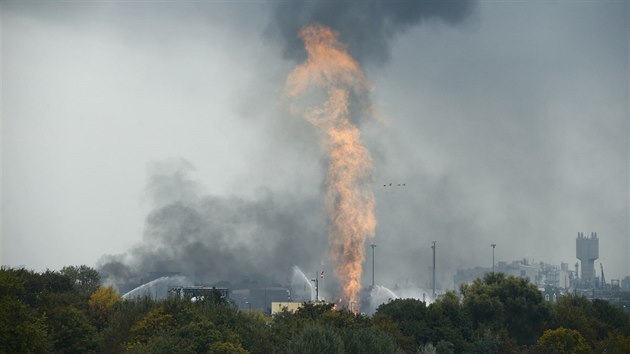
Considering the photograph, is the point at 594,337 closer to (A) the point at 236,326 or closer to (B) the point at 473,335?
(B) the point at 473,335

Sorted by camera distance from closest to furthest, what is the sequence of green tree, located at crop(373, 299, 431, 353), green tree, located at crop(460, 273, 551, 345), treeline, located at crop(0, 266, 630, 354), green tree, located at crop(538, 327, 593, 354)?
1. treeline, located at crop(0, 266, 630, 354)
2. green tree, located at crop(373, 299, 431, 353)
3. green tree, located at crop(538, 327, 593, 354)
4. green tree, located at crop(460, 273, 551, 345)

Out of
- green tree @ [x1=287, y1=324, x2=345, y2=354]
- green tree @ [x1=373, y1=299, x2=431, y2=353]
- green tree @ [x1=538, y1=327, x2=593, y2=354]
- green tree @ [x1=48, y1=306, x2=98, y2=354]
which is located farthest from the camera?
green tree @ [x1=538, y1=327, x2=593, y2=354]

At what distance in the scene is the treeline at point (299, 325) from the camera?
117250mm

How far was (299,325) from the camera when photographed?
476 feet

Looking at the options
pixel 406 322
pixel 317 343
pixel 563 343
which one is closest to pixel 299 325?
pixel 406 322

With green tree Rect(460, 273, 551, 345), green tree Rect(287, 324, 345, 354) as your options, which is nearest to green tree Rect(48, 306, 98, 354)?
green tree Rect(287, 324, 345, 354)

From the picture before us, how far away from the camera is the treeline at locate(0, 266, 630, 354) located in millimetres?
117250

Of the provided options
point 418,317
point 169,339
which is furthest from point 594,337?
point 169,339

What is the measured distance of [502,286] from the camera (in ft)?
615

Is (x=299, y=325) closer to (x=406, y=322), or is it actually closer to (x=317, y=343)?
(x=406, y=322)

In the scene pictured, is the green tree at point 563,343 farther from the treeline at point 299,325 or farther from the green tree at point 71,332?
the green tree at point 71,332

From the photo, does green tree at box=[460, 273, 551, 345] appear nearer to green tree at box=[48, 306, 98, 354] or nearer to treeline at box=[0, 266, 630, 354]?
treeline at box=[0, 266, 630, 354]

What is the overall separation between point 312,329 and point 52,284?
2792 inches

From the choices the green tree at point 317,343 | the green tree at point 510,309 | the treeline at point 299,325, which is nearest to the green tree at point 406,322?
the treeline at point 299,325
